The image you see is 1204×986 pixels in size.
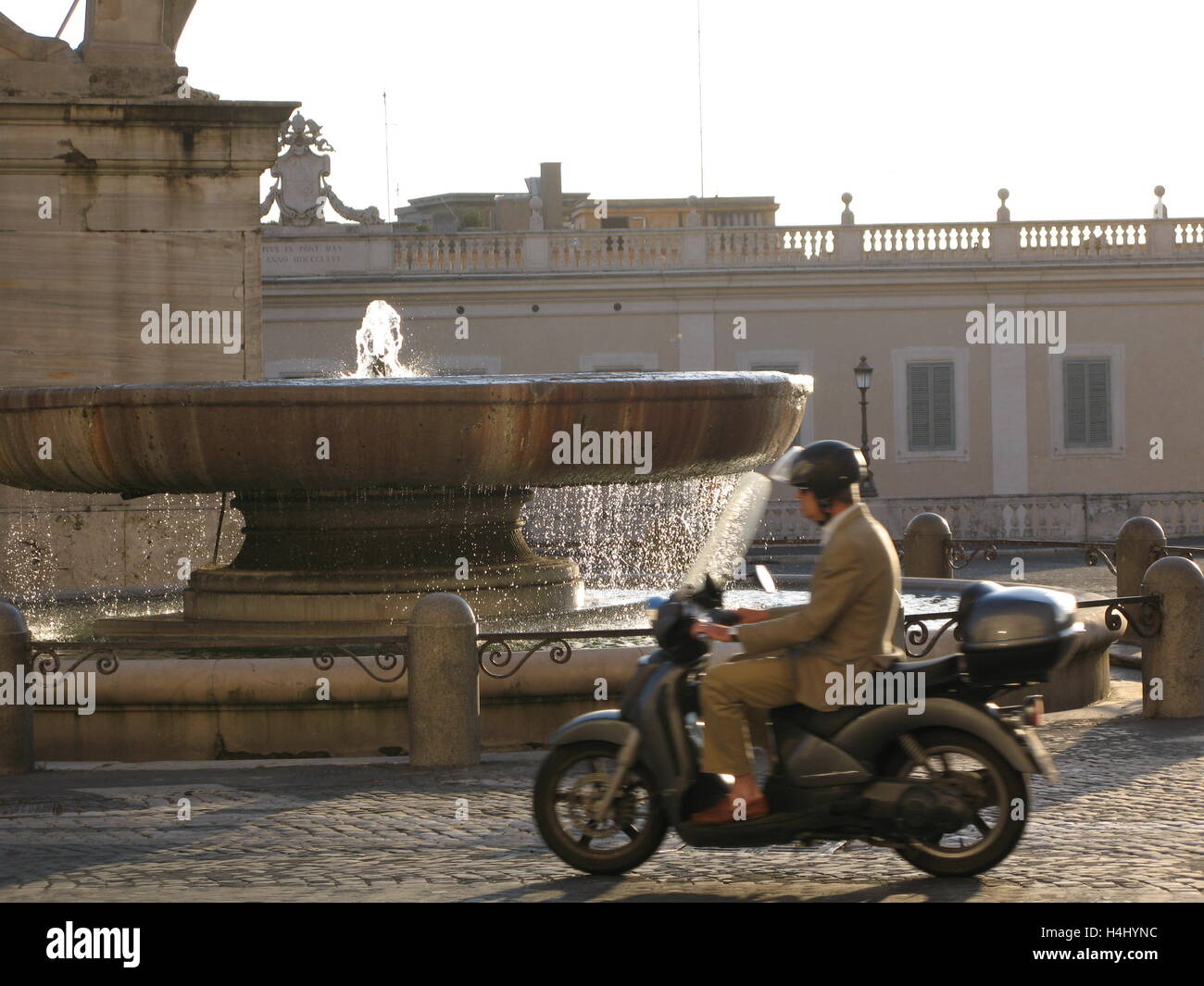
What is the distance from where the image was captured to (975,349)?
42.1 meters

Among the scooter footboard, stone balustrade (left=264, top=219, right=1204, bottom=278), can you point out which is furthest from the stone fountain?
stone balustrade (left=264, top=219, right=1204, bottom=278)

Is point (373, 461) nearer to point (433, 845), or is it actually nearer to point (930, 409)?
point (433, 845)

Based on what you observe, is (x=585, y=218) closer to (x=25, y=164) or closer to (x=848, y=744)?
(x=25, y=164)

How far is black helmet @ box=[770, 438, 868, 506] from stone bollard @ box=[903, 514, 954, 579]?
9658 millimetres

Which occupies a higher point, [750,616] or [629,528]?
[750,616]

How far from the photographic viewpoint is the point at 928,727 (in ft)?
19.7

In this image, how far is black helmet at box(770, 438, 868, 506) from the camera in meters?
6.11

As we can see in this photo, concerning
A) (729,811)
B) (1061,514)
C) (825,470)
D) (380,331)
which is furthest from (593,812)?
(380,331)

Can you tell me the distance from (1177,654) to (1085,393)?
3318 cm

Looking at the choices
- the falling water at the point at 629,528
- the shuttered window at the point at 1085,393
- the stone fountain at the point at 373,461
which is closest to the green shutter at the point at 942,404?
the shuttered window at the point at 1085,393

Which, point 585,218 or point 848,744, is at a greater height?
point 585,218

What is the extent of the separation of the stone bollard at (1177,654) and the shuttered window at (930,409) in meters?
32.3

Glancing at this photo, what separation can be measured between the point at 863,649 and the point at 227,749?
4009 mm
